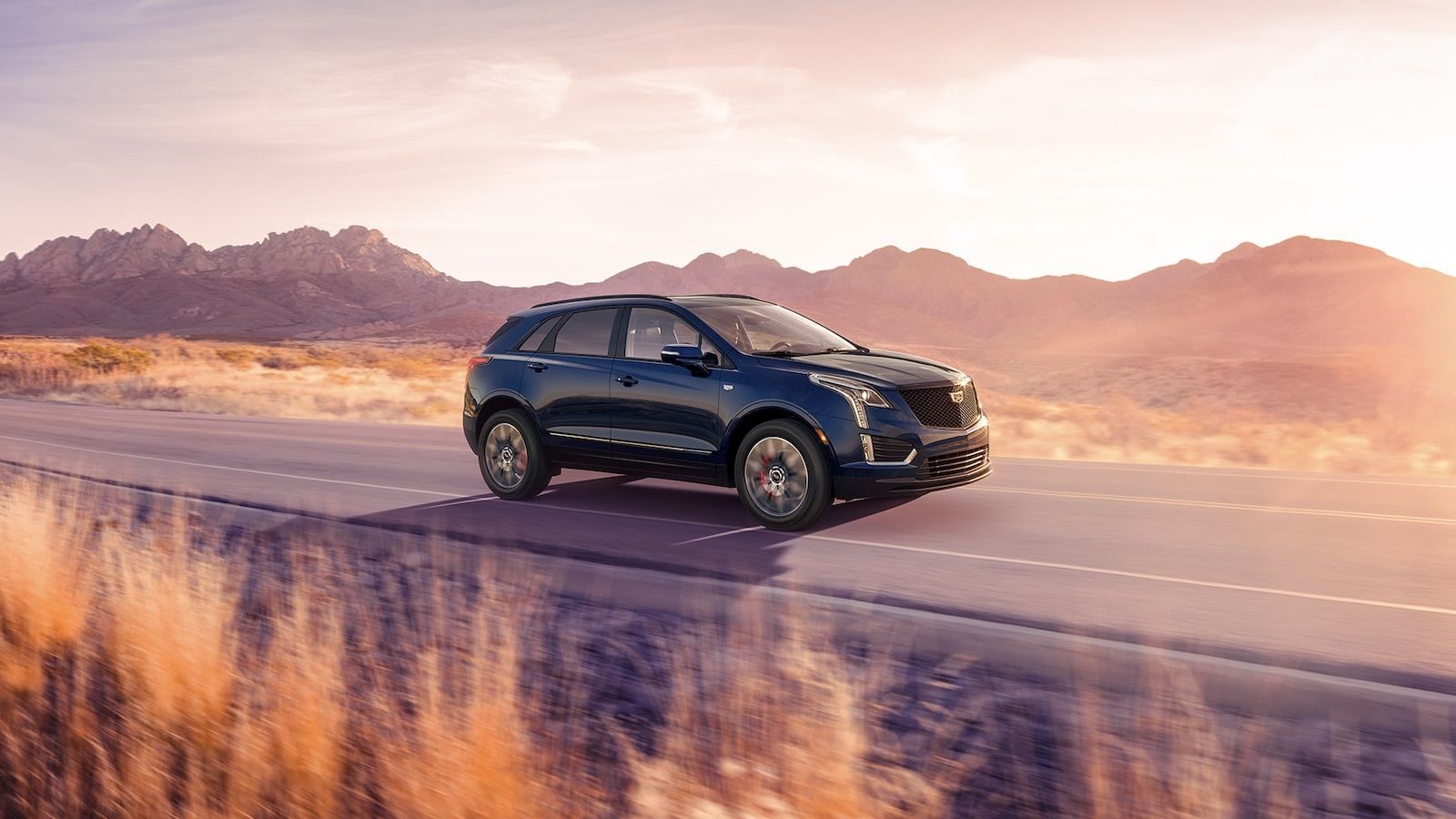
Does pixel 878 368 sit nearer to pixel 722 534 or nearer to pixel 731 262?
pixel 722 534

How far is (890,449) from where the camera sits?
786 cm

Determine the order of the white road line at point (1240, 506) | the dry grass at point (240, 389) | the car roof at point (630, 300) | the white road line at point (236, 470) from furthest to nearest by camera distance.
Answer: the dry grass at point (240, 389) < the white road line at point (236, 470) < the car roof at point (630, 300) < the white road line at point (1240, 506)

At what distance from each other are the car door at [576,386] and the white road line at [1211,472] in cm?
598

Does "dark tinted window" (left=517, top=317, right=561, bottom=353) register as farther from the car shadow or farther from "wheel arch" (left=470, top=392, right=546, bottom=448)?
the car shadow

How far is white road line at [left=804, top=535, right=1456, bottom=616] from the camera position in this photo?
605 cm

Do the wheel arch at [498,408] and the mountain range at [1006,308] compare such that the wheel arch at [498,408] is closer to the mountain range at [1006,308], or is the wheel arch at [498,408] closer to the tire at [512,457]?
the tire at [512,457]

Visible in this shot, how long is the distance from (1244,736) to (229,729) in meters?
3.69

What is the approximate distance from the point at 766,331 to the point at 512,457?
2.77 metres

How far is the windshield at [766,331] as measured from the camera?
29.0 feet

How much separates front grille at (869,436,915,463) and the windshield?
1.27 meters

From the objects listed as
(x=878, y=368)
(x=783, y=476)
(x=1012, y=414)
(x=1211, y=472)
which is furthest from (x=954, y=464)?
(x=1012, y=414)

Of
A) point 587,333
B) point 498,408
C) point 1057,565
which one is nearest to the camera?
point 1057,565

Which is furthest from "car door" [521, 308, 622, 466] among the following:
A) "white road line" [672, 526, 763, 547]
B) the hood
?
the hood

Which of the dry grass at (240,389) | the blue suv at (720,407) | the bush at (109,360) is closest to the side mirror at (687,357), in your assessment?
the blue suv at (720,407)
